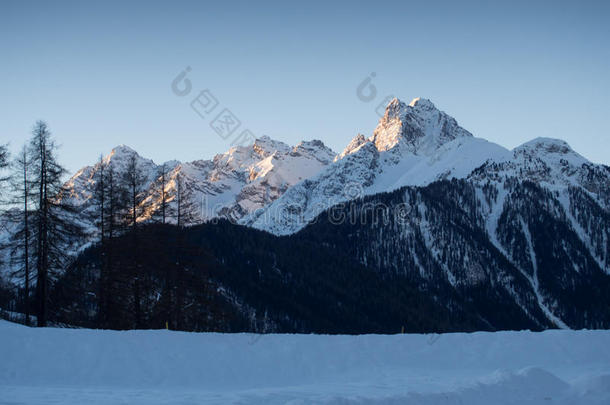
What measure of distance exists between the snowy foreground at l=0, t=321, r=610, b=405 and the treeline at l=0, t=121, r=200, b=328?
606 centimetres

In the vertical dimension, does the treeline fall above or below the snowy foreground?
above

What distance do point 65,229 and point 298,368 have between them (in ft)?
43.5

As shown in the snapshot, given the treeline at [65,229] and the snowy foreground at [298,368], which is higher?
the treeline at [65,229]

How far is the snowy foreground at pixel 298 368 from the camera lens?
58.4 ft

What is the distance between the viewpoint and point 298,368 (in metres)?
23.8

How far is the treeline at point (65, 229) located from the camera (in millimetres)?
27391

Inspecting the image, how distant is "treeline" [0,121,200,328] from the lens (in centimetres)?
2739

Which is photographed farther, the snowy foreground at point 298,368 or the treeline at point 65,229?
the treeline at point 65,229

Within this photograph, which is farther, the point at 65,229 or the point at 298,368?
the point at 65,229

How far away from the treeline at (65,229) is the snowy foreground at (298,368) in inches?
238

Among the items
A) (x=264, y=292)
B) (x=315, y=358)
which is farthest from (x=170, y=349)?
(x=264, y=292)

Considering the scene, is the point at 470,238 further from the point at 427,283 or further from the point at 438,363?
the point at 438,363

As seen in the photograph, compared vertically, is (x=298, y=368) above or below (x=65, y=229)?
below

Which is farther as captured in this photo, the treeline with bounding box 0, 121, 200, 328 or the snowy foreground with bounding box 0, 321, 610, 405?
the treeline with bounding box 0, 121, 200, 328
